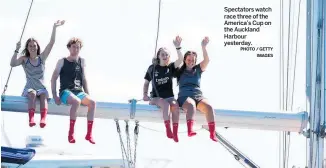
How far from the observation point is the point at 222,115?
34.0 ft

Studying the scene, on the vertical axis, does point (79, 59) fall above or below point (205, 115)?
above

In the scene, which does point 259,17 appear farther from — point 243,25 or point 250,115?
point 250,115

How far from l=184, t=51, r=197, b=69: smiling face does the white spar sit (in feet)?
3.17

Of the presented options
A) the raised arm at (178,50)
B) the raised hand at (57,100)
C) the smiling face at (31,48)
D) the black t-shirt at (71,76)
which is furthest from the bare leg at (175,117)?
the smiling face at (31,48)

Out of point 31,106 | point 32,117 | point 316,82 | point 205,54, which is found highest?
point 205,54

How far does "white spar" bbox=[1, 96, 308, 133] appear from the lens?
33.7 feet

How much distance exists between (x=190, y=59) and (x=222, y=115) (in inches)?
42.3

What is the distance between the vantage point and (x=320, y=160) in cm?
970

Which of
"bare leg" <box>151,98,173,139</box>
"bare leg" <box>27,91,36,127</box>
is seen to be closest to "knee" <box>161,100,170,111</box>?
"bare leg" <box>151,98,173,139</box>

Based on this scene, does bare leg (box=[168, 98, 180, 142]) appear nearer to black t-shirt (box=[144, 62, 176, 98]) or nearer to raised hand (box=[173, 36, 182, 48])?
black t-shirt (box=[144, 62, 176, 98])

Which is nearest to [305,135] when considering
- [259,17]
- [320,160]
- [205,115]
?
[320,160]

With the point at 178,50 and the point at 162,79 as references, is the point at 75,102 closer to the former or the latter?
the point at 162,79

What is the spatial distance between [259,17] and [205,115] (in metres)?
2.79

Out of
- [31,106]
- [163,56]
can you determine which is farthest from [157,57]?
[31,106]
